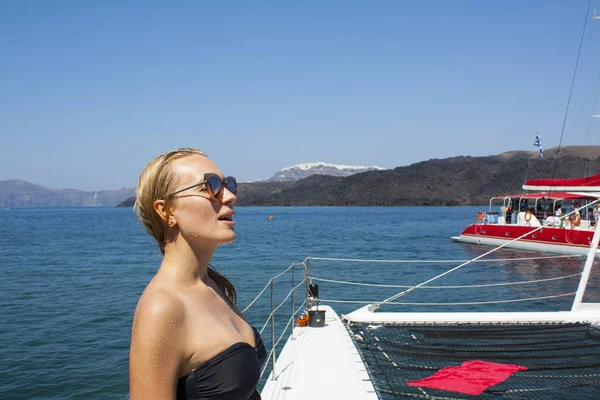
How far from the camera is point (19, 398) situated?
949 cm

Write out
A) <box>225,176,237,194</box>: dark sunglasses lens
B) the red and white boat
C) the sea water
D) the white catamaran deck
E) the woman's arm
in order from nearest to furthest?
1. the woman's arm
2. <box>225,176,237,194</box>: dark sunglasses lens
3. the white catamaran deck
4. the sea water
5. the red and white boat

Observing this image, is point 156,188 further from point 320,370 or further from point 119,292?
point 119,292

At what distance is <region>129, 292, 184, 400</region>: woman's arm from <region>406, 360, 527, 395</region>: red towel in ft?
14.3

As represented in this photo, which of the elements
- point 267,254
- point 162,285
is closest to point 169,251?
point 162,285

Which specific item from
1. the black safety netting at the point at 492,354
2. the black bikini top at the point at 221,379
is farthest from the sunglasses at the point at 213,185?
the black safety netting at the point at 492,354

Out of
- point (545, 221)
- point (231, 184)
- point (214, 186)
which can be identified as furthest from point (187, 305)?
point (545, 221)

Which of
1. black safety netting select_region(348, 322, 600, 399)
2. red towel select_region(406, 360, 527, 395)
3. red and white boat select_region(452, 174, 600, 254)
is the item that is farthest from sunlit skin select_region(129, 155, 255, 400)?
red and white boat select_region(452, 174, 600, 254)

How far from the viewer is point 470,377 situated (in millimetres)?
5918

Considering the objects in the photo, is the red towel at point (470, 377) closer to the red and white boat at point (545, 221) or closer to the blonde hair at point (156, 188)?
the blonde hair at point (156, 188)

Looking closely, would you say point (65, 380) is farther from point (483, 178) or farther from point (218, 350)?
point (483, 178)

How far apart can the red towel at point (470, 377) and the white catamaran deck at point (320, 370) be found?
654 mm

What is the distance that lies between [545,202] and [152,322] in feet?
125

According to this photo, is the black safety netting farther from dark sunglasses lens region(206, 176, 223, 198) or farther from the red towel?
dark sunglasses lens region(206, 176, 223, 198)

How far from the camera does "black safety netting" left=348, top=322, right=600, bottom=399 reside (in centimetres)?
549
